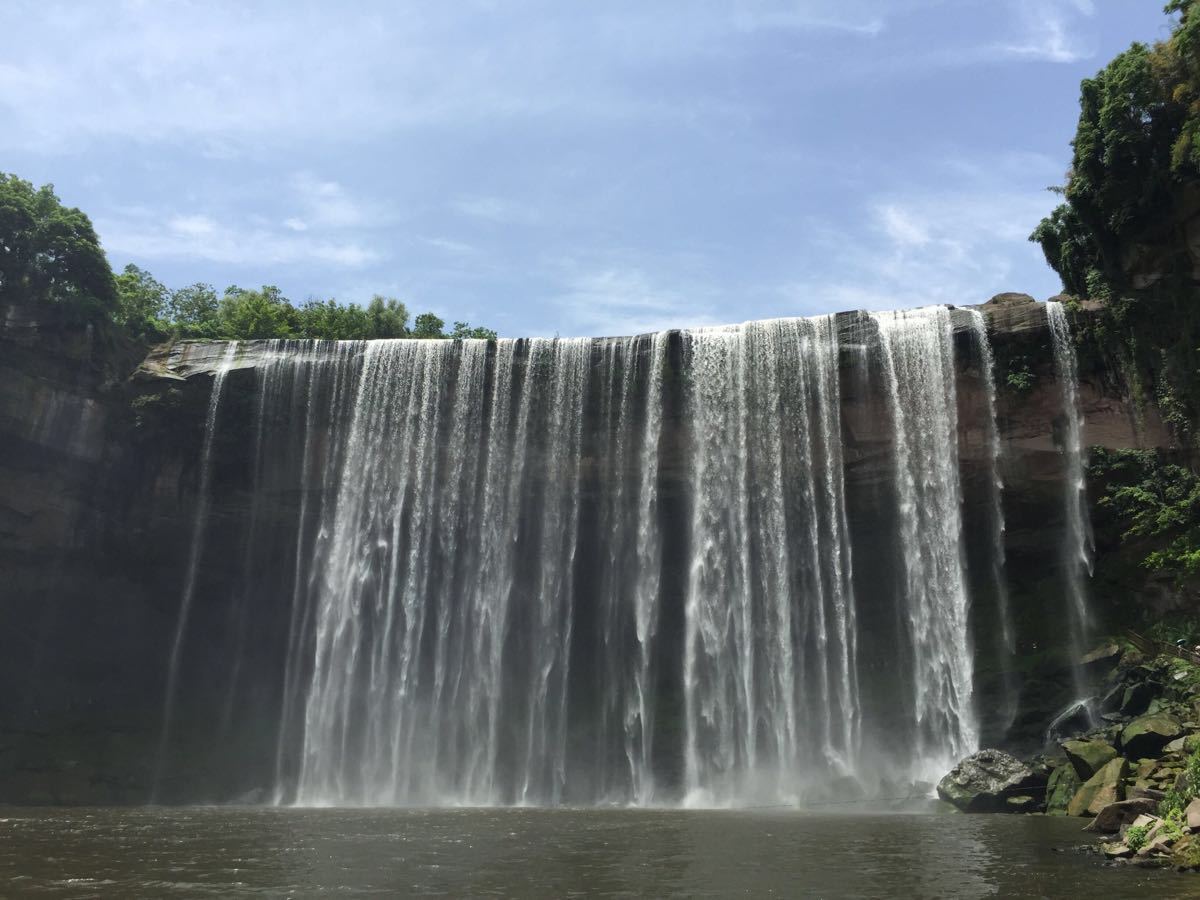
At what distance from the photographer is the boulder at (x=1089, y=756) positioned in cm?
1905

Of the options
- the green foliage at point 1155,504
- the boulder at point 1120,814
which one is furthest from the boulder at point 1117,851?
the green foliage at point 1155,504

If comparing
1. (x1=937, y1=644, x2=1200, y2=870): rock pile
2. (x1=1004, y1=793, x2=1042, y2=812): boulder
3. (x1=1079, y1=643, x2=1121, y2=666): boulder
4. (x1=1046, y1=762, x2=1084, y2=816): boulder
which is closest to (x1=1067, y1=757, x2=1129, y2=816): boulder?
(x1=937, y1=644, x2=1200, y2=870): rock pile

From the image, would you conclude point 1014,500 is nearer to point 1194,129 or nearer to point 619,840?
point 1194,129

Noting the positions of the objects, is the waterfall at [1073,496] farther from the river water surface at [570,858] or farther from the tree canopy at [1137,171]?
the river water surface at [570,858]

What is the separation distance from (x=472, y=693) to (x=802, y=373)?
14.7 m

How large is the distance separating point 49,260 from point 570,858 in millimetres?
31453

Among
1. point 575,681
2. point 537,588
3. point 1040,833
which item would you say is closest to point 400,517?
point 537,588

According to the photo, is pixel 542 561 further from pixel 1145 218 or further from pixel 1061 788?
pixel 1145 218

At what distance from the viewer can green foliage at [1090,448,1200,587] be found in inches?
985

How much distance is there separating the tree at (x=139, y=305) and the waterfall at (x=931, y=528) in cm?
2622

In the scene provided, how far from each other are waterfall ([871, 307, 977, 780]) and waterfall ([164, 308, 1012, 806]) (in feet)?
0.23

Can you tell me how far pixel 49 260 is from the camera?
3469cm

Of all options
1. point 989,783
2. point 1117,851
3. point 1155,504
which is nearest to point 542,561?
point 989,783

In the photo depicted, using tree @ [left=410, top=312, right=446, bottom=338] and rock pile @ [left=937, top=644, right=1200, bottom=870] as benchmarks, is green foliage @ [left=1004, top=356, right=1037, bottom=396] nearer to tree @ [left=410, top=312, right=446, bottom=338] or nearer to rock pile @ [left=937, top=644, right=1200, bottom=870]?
rock pile @ [left=937, top=644, right=1200, bottom=870]
